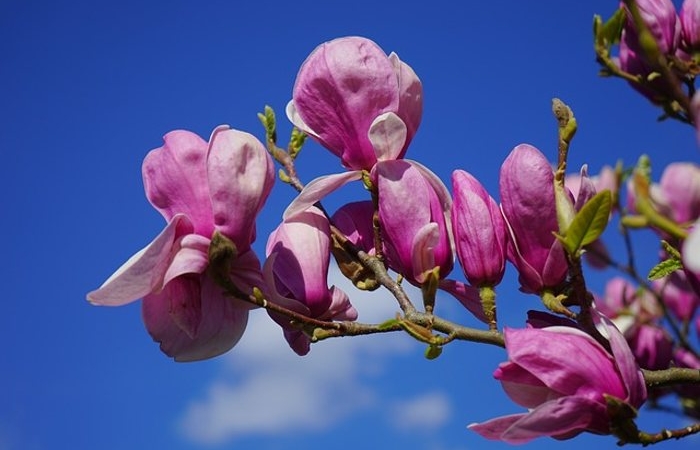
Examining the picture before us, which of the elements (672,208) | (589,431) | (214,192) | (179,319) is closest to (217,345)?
(179,319)

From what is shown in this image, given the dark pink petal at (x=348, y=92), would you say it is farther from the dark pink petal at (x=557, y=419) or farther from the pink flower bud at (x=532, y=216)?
the dark pink petal at (x=557, y=419)

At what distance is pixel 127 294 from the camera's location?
946 millimetres

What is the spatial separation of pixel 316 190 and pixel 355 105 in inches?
4.7

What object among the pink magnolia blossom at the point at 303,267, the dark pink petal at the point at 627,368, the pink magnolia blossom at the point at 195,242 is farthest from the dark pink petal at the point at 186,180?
the dark pink petal at the point at 627,368

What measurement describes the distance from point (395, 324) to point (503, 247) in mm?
160

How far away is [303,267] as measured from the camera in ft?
3.46

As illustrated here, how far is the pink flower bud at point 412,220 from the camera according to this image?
3.29 feet

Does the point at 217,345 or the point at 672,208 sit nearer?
the point at 217,345

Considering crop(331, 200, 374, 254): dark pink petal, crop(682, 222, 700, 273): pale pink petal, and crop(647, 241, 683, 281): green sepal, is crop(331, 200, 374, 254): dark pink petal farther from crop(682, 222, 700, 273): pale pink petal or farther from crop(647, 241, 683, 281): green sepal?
crop(682, 222, 700, 273): pale pink petal

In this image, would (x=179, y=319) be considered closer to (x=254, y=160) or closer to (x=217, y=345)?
(x=217, y=345)

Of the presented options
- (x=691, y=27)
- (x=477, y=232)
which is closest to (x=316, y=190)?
(x=477, y=232)

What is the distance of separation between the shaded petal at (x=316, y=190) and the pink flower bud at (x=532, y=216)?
20 cm

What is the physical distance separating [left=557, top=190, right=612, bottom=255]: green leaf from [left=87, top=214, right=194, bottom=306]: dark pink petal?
1.42 ft

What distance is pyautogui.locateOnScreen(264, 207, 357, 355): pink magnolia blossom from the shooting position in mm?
1056
